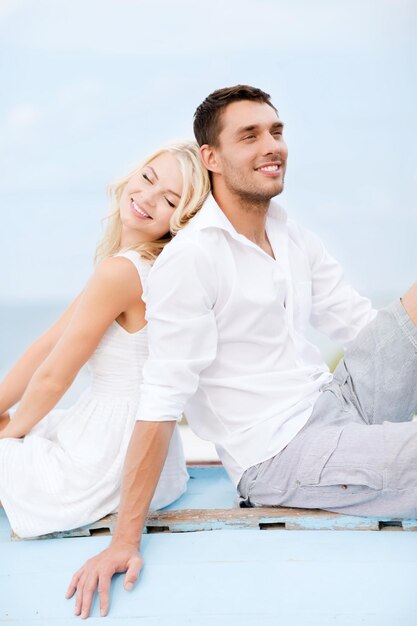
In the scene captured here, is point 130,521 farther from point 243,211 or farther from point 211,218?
point 243,211

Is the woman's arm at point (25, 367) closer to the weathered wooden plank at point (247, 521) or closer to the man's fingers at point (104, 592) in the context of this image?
the weathered wooden plank at point (247, 521)

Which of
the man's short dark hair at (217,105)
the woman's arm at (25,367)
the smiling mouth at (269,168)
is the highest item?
the man's short dark hair at (217,105)

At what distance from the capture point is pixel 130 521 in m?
1.91

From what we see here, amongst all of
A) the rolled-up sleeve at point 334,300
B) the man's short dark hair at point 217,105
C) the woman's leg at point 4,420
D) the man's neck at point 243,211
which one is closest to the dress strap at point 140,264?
the man's neck at point 243,211

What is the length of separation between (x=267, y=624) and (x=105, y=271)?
96 centimetres

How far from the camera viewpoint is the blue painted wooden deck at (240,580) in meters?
1.72

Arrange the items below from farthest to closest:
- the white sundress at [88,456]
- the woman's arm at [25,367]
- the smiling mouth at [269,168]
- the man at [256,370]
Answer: the woman's arm at [25,367] < the smiling mouth at [269,168] < the white sundress at [88,456] < the man at [256,370]

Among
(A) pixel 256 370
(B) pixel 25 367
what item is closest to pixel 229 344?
(A) pixel 256 370

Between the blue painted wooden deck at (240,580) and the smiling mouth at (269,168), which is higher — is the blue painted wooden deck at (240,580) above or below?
below

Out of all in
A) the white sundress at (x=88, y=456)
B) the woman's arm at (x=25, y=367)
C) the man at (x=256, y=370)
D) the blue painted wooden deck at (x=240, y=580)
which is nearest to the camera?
the blue painted wooden deck at (x=240, y=580)

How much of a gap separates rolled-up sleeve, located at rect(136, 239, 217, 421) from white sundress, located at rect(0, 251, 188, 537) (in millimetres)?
149

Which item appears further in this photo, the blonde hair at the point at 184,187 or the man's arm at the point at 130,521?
the blonde hair at the point at 184,187

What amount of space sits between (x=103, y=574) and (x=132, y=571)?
0.21 ft

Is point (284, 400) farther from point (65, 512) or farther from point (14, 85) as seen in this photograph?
point (14, 85)
